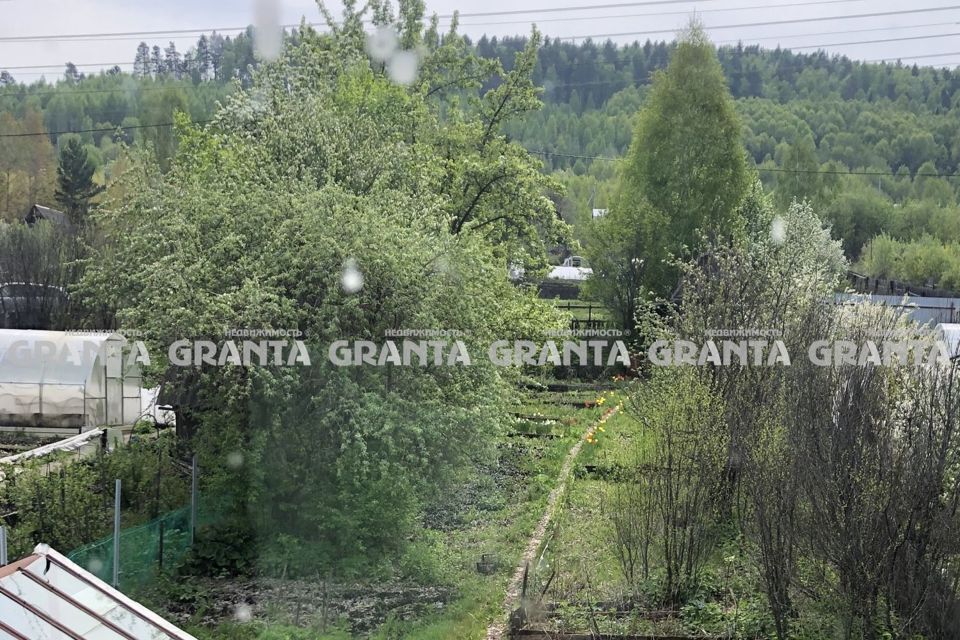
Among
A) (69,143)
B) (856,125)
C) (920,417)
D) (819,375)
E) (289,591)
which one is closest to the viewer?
(920,417)

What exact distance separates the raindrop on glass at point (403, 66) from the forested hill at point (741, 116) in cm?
521

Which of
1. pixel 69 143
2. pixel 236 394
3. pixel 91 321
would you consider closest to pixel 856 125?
pixel 69 143

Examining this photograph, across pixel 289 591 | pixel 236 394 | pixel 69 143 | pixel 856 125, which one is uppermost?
pixel 856 125

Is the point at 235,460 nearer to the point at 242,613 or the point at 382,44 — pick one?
the point at 242,613

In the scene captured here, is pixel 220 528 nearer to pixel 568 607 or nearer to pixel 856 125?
pixel 568 607

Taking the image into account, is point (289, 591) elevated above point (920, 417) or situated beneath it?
situated beneath

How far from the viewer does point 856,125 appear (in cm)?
10681

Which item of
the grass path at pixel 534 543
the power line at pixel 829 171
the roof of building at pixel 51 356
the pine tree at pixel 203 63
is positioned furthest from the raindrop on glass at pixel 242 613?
the pine tree at pixel 203 63

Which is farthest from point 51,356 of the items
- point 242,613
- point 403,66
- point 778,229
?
point 778,229

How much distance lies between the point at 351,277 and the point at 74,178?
4409cm

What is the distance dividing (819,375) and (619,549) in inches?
121

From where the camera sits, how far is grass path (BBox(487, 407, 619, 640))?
32.4 feet

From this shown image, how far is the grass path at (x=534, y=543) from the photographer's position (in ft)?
32.4

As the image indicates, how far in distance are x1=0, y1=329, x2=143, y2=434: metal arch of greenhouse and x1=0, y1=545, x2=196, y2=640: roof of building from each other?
11.3 meters
